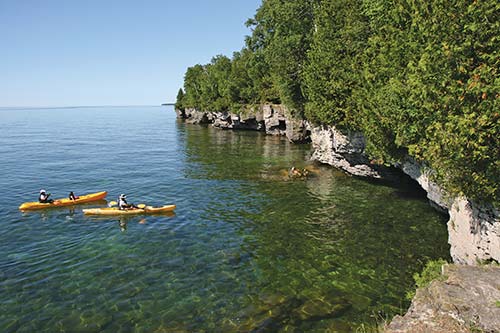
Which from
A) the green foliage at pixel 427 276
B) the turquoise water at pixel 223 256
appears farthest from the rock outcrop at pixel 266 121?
the green foliage at pixel 427 276

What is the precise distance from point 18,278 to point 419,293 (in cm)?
1858

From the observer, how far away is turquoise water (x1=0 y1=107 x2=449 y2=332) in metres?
14.2

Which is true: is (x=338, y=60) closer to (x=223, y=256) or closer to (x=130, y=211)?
(x=223, y=256)

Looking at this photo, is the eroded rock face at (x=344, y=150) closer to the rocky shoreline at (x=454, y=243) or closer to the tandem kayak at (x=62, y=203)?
the rocky shoreline at (x=454, y=243)

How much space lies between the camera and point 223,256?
19.5 m

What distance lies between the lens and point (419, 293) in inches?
455

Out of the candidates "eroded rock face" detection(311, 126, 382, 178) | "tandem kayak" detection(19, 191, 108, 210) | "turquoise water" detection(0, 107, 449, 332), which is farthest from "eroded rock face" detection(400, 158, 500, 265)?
"tandem kayak" detection(19, 191, 108, 210)

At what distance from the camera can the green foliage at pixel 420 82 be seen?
1252 cm

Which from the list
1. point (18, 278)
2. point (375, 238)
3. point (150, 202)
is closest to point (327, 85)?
point (375, 238)

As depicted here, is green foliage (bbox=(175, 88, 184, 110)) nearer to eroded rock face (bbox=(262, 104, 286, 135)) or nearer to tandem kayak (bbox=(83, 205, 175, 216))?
eroded rock face (bbox=(262, 104, 286, 135))

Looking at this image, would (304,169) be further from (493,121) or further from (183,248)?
(493,121)

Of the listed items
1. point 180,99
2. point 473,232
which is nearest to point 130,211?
point 473,232

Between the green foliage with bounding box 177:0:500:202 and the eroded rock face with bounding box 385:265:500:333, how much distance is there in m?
3.67

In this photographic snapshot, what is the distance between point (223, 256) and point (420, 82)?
43.9ft
